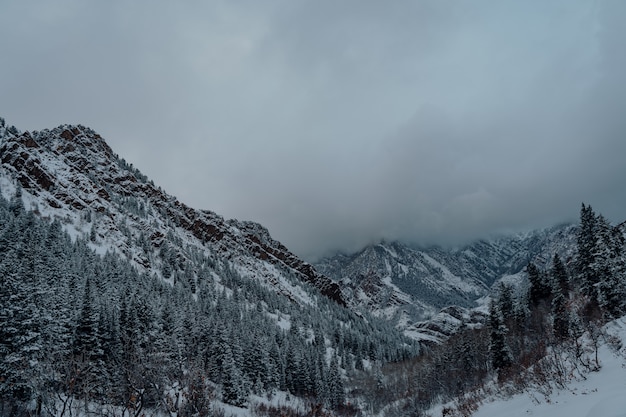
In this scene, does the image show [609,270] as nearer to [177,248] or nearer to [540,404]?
[540,404]

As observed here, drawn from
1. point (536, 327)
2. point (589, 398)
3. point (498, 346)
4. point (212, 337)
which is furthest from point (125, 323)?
point (536, 327)

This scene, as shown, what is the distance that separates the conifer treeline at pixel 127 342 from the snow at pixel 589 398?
40.6 ft

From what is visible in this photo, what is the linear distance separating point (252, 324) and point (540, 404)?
108 m

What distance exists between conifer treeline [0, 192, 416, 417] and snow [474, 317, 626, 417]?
40.6 feet

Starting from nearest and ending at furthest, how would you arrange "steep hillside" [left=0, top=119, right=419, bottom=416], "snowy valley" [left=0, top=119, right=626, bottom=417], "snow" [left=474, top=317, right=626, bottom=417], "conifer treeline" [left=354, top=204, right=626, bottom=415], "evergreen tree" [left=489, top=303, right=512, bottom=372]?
1. "snow" [left=474, top=317, right=626, bottom=417]
2. "snowy valley" [left=0, top=119, right=626, bottom=417]
3. "conifer treeline" [left=354, top=204, right=626, bottom=415]
4. "steep hillside" [left=0, top=119, right=419, bottom=416]
5. "evergreen tree" [left=489, top=303, right=512, bottom=372]

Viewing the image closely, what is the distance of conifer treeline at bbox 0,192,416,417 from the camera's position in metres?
18.2

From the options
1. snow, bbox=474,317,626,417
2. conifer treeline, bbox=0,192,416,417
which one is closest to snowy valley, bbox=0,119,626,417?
snow, bbox=474,317,626,417

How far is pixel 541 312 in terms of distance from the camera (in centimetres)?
5819

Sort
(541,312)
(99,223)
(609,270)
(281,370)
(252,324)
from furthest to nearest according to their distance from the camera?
(99,223) < (252,324) < (281,370) < (541,312) < (609,270)

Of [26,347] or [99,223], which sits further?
[99,223]

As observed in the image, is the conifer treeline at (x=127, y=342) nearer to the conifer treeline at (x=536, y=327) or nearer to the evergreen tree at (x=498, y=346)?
the conifer treeline at (x=536, y=327)

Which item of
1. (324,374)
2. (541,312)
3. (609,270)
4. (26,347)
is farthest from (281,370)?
(609,270)

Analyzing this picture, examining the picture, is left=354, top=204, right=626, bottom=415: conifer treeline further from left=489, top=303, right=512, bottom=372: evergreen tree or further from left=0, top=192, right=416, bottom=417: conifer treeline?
left=0, top=192, right=416, bottom=417: conifer treeline

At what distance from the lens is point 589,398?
9789 millimetres
